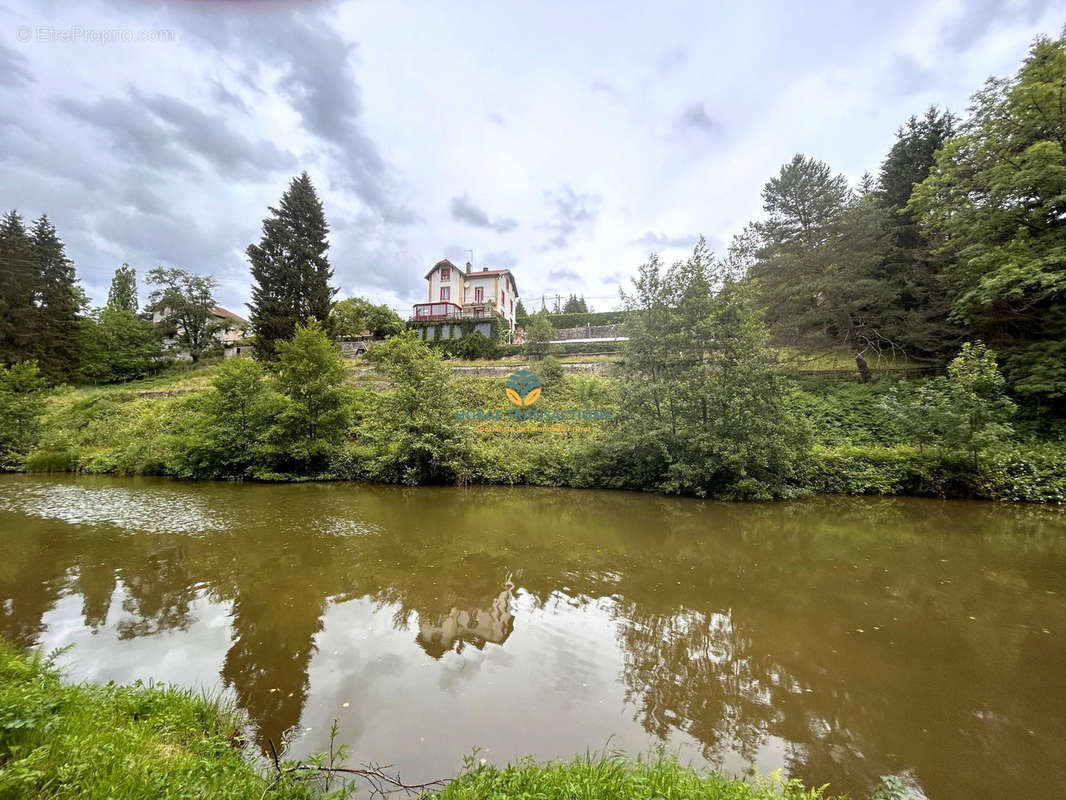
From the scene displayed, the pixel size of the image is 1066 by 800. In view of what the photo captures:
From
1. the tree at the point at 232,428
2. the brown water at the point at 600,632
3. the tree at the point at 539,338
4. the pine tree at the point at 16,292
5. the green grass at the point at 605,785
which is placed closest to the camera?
the green grass at the point at 605,785

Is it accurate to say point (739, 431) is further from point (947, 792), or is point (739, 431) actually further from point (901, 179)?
point (901, 179)

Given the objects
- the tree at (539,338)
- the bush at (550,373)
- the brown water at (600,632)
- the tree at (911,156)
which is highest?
the tree at (911,156)

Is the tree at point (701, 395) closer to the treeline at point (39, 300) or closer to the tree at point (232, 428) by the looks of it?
the tree at point (232, 428)

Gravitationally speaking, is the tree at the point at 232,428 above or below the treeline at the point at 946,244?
below

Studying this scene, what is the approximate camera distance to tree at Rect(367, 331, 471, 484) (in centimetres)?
1388

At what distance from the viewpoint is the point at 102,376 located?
30.4 metres

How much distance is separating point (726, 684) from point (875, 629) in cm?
229

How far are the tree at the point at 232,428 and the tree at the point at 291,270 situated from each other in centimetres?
1159

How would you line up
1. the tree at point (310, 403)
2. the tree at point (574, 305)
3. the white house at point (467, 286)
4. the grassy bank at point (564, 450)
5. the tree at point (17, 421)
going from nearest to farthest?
the grassy bank at point (564, 450) → the tree at point (310, 403) → the tree at point (17, 421) → the white house at point (467, 286) → the tree at point (574, 305)

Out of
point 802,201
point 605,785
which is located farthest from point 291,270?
point 605,785

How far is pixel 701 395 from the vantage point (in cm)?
1166

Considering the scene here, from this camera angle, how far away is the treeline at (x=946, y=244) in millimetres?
12312

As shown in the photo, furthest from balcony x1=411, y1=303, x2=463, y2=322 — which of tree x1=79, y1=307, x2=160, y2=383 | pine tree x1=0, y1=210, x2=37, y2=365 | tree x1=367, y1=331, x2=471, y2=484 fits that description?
pine tree x1=0, y1=210, x2=37, y2=365

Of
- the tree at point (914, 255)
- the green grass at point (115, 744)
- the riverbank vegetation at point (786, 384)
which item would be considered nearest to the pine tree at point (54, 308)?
the riverbank vegetation at point (786, 384)
